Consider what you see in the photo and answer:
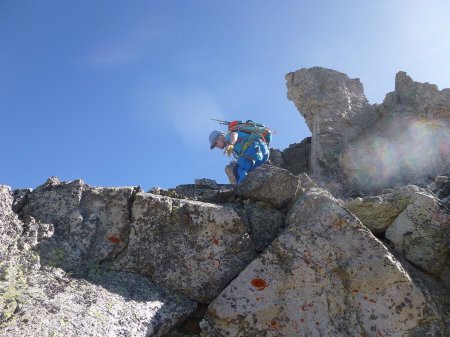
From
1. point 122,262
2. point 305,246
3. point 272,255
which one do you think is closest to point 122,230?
point 122,262

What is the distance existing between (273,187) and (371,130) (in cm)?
1882

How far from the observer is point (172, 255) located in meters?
6.35

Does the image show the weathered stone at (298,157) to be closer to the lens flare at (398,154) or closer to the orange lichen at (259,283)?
the lens flare at (398,154)

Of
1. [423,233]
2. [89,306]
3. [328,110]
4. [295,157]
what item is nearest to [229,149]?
[423,233]

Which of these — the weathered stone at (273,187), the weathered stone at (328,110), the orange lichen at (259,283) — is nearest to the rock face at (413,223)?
the weathered stone at (273,187)

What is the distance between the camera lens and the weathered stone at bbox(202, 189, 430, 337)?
5.61 metres

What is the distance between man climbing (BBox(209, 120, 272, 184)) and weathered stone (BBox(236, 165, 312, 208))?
21.2ft

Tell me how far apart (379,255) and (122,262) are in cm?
378

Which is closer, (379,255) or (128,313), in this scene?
(128,313)

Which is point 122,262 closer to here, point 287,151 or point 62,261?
point 62,261

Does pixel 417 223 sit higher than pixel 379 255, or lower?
higher

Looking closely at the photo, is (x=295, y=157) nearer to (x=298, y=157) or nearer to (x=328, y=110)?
(x=298, y=157)

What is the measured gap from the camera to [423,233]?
707 cm

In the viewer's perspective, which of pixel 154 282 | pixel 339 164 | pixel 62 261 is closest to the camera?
pixel 62 261
